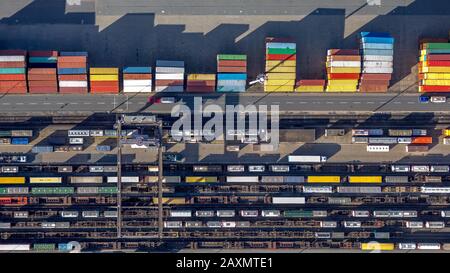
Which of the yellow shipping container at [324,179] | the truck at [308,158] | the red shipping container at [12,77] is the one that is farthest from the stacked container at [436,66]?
the red shipping container at [12,77]

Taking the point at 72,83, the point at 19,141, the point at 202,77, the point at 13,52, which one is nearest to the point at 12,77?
the point at 13,52

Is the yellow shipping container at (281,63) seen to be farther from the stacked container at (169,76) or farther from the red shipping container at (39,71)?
the red shipping container at (39,71)

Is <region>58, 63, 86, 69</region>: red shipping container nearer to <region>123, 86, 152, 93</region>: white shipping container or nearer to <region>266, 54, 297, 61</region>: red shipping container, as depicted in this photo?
<region>123, 86, 152, 93</region>: white shipping container

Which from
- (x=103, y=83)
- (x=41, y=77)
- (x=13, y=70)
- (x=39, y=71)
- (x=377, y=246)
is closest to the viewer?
(x=13, y=70)

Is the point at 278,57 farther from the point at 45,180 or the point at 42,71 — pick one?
the point at 45,180

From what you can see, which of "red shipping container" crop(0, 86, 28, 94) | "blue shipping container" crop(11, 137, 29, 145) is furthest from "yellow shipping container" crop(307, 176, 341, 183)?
"red shipping container" crop(0, 86, 28, 94)
